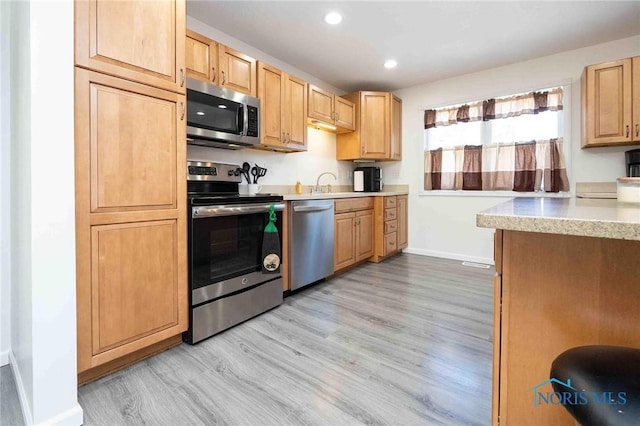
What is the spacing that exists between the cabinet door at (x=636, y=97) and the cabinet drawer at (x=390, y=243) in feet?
8.19

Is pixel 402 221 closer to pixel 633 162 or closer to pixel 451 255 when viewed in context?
pixel 451 255

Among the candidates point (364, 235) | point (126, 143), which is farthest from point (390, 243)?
point (126, 143)

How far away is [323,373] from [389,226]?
2.63m

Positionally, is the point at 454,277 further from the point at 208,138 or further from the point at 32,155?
the point at 32,155

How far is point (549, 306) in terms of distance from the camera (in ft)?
2.97

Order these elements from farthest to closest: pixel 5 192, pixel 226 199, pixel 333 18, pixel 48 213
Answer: pixel 333 18 < pixel 226 199 < pixel 5 192 < pixel 48 213

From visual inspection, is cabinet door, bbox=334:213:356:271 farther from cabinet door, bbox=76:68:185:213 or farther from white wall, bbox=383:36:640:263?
cabinet door, bbox=76:68:185:213

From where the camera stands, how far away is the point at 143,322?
1.59 m

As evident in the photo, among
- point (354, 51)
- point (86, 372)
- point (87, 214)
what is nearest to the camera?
point (87, 214)

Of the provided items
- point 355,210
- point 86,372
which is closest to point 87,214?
point 86,372

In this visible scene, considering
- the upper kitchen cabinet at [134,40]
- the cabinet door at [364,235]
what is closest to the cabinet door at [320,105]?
the cabinet door at [364,235]

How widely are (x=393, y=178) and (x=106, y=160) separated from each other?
3815 millimetres

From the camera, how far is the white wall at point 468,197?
308 centimetres

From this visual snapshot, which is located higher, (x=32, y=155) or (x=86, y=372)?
(x=32, y=155)
